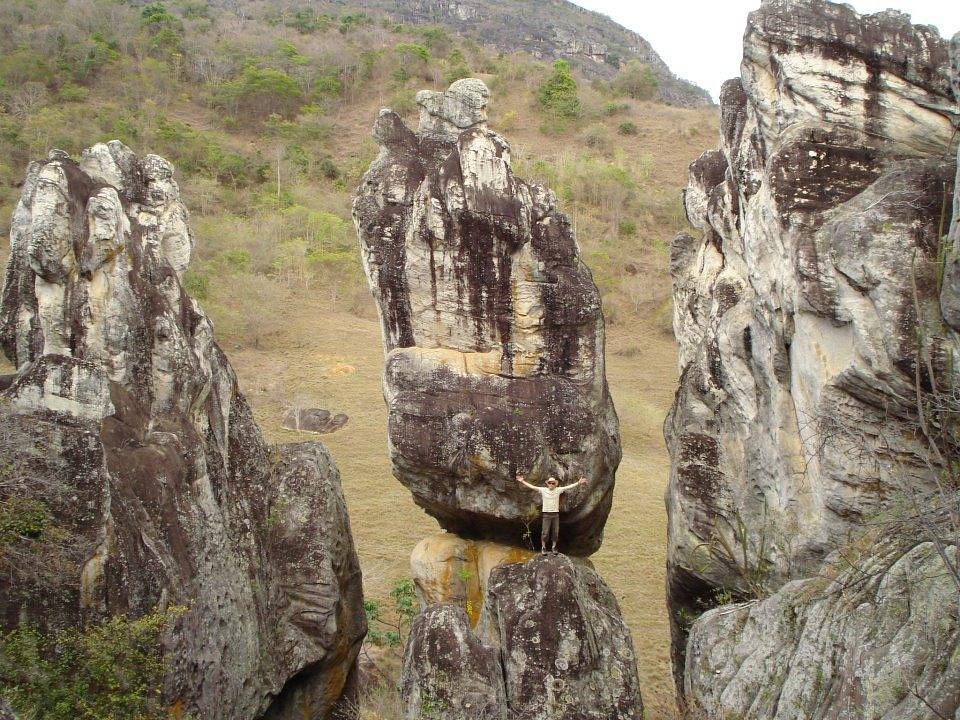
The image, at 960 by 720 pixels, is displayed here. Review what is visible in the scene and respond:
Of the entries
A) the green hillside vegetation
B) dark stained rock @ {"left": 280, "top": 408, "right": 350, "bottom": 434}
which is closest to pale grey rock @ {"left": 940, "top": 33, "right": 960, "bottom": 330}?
dark stained rock @ {"left": 280, "top": 408, "right": 350, "bottom": 434}

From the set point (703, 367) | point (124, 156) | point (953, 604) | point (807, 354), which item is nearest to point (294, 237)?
point (124, 156)

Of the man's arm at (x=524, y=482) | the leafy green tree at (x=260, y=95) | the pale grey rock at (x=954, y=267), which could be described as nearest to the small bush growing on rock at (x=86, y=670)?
the man's arm at (x=524, y=482)

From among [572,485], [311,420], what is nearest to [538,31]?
[311,420]

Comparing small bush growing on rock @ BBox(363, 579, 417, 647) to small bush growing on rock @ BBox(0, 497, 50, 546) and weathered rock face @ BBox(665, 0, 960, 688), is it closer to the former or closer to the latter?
weathered rock face @ BBox(665, 0, 960, 688)

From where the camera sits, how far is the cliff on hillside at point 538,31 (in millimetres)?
75312

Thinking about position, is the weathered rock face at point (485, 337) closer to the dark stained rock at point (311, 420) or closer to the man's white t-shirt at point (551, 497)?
the man's white t-shirt at point (551, 497)

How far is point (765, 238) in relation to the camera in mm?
8781

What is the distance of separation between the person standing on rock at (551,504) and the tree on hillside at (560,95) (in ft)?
130

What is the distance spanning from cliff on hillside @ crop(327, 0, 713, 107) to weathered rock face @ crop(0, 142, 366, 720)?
65212 millimetres

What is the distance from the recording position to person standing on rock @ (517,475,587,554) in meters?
10.4

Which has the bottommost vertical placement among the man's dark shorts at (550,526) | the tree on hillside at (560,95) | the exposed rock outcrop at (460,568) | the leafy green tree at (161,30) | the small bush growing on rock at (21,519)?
the exposed rock outcrop at (460,568)

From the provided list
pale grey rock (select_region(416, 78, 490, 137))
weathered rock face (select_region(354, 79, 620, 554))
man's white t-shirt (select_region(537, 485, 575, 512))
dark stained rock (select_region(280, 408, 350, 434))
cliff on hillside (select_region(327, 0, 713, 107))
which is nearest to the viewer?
man's white t-shirt (select_region(537, 485, 575, 512))

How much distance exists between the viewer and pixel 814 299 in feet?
25.0

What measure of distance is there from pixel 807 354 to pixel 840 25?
3469 millimetres
